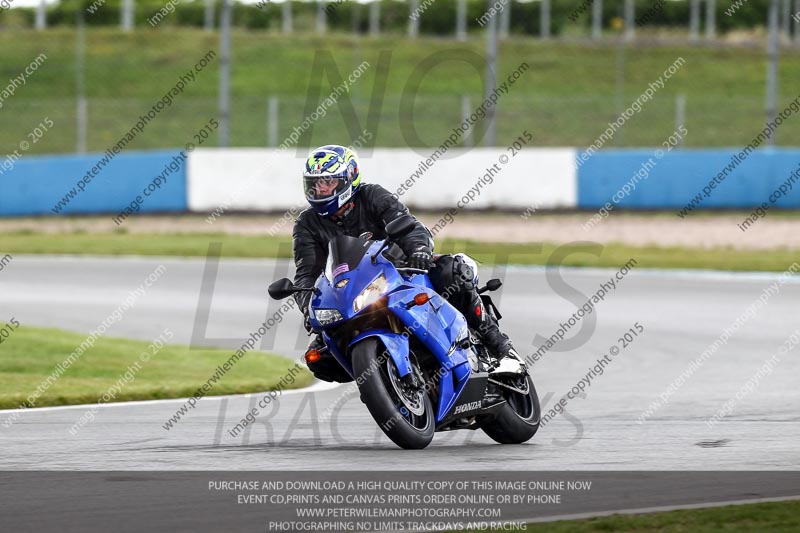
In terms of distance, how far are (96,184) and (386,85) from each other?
17922 mm

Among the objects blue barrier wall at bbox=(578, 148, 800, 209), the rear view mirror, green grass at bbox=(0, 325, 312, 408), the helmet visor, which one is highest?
the helmet visor

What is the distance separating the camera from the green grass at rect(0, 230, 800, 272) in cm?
2194

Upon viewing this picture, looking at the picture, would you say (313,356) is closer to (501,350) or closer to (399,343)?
(399,343)

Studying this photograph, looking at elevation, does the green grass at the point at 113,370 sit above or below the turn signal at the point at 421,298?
below

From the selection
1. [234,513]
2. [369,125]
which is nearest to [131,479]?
[234,513]

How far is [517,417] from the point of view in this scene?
29.9ft

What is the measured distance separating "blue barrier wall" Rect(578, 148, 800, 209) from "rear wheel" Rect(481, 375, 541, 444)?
61.1ft

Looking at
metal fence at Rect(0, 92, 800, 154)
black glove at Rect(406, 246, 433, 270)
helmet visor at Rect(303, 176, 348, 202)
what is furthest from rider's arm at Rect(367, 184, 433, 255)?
metal fence at Rect(0, 92, 800, 154)

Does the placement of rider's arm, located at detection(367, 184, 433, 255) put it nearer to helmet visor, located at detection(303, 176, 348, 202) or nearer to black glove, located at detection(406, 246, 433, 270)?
black glove, located at detection(406, 246, 433, 270)

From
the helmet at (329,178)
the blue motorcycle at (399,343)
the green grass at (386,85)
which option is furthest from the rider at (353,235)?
the green grass at (386,85)

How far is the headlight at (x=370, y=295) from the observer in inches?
327

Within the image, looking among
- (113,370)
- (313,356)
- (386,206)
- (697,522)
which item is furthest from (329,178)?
(113,370)

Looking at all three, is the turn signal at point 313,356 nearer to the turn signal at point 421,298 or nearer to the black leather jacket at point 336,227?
the black leather jacket at point 336,227

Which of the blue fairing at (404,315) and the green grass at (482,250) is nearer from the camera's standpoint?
the blue fairing at (404,315)
